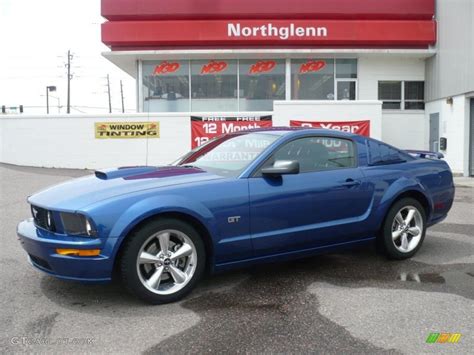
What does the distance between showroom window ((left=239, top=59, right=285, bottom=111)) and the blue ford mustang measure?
1348 cm

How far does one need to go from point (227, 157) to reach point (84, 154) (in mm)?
12671

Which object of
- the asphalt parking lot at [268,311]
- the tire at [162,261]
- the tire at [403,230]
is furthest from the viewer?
the tire at [403,230]

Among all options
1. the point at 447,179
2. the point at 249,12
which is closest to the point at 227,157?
the point at 447,179

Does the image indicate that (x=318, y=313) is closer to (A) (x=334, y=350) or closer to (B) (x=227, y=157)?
(A) (x=334, y=350)

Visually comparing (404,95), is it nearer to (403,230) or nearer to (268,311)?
(403,230)

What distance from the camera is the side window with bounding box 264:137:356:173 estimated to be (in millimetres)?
4926

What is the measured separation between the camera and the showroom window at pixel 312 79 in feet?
62.1

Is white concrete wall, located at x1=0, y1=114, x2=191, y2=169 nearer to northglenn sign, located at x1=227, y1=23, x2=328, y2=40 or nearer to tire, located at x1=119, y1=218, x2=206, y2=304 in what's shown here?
northglenn sign, located at x1=227, y1=23, x2=328, y2=40

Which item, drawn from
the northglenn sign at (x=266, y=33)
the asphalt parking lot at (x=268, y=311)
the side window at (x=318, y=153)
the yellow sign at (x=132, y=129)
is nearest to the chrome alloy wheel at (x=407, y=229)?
the asphalt parking lot at (x=268, y=311)

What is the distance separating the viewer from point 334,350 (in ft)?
11.1

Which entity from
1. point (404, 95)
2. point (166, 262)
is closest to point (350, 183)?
point (166, 262)

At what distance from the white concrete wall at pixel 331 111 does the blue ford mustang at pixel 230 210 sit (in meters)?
11.0

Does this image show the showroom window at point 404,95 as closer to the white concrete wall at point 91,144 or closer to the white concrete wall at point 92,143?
the white concrete wall at point 92,143

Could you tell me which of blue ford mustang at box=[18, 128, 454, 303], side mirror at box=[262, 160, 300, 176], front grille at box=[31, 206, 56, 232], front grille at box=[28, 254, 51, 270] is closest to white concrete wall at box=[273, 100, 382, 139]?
blue ford mustang at box=[18, 128, 454, 303]
